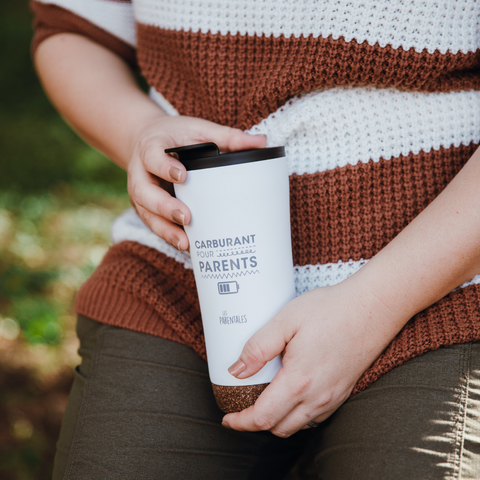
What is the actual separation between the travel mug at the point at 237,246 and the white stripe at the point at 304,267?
0.08 m

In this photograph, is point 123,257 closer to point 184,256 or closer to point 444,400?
point 184,256

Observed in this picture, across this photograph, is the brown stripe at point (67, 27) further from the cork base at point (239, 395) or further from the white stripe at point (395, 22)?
the cork base at point (239, 395)

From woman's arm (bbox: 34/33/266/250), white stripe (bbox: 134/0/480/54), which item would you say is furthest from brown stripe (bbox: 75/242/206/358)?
white stripe (bbox: 134/0/480/54)

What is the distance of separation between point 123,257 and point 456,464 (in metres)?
0.65

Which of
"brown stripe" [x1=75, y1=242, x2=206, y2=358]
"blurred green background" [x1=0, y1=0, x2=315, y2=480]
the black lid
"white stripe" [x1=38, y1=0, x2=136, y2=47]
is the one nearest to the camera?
the black lid

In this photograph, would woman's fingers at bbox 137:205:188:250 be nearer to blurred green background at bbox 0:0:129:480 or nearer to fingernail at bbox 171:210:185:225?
fingernail at bbox 171:210:185:225

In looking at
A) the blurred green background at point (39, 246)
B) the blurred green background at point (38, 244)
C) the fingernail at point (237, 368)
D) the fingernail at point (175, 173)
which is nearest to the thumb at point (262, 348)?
the fingernail at point (237, 368)

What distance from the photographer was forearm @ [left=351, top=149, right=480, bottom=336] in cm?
66

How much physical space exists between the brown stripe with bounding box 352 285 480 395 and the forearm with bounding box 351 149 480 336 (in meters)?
0.03

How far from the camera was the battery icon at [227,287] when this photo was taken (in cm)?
66

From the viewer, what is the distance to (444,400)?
66cm

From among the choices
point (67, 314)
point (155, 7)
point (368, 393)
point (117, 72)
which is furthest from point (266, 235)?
point (67, 314)

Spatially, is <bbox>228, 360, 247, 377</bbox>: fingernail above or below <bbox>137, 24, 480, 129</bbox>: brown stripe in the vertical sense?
below

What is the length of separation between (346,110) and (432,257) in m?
0.26
